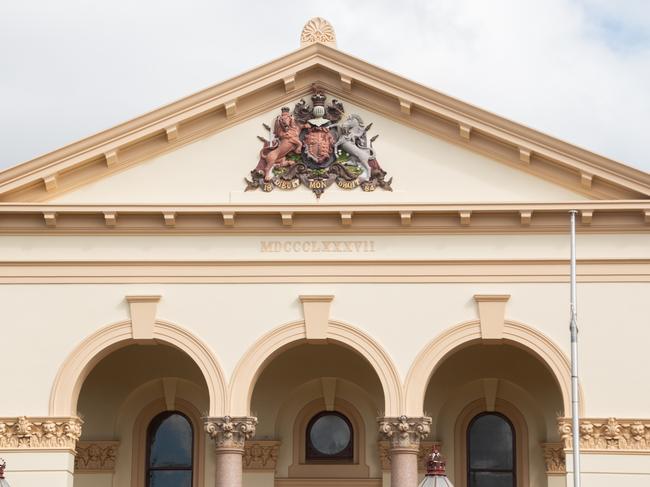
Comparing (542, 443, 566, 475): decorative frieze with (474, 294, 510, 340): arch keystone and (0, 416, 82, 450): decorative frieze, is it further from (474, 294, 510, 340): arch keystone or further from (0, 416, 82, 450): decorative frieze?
(0, 416, 82, 450): decorative frieze

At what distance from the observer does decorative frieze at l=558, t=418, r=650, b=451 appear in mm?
28047

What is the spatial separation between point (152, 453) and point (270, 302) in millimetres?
5285

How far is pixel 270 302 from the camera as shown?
29312mm

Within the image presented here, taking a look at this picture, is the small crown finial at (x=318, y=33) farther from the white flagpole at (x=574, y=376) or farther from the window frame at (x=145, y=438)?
the window frame at (x=145, y=438)

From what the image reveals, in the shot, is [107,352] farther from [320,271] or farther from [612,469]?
[612,469]

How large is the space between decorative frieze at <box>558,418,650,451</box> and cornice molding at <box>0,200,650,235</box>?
3793mm

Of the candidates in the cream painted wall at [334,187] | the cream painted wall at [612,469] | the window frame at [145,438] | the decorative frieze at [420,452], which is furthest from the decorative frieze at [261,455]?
the cream painted wall at [612,469]

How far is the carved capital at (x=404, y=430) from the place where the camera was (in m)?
28.4

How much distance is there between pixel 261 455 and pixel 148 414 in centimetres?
281

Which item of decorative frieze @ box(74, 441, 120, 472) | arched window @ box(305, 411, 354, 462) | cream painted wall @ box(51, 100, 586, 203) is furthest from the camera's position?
arched window @ box(305, 411, 354, 462)

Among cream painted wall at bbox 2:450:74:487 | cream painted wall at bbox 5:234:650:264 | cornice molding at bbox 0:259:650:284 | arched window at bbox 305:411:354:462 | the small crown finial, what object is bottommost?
cream painted wall at bbox 2:450:74:487

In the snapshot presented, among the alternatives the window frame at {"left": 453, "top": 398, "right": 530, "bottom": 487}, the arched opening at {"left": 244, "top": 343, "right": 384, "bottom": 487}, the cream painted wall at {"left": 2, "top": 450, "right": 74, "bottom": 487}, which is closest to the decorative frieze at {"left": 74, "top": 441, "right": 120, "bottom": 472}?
the cream painted wall at {"left": 2, "top": 450, "right": 74, "bottom": 487}

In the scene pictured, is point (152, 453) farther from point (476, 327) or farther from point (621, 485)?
point (621, 485)

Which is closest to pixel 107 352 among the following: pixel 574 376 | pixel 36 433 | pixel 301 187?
pixel 36 433
